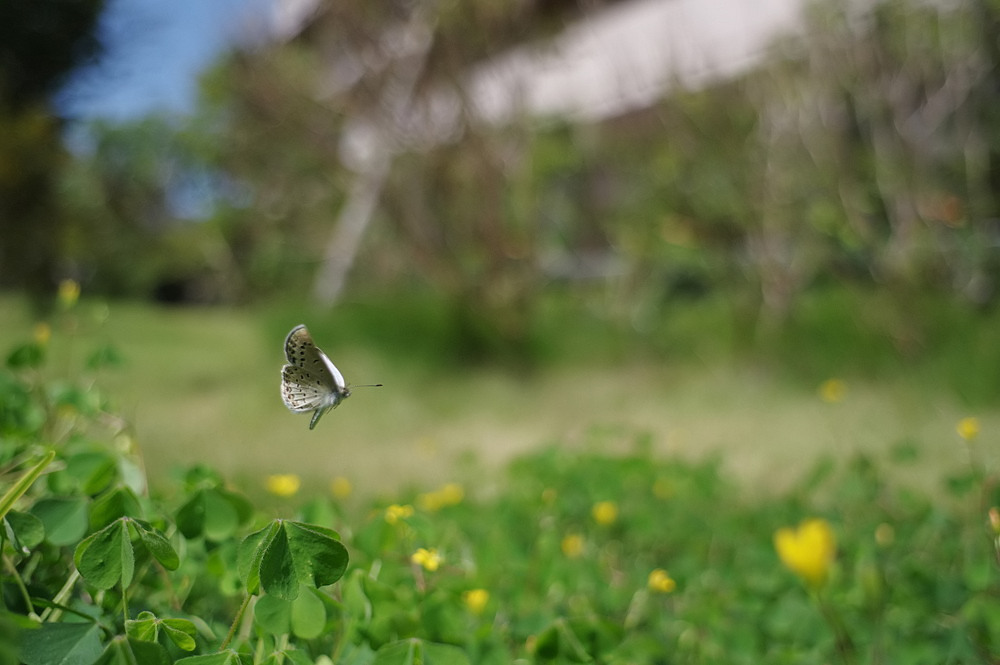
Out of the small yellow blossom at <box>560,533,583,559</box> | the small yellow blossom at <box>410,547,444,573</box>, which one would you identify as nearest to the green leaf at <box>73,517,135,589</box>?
the small yellow blossom at <box>410,547,444,573</box>

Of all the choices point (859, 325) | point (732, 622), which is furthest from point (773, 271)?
point (732, 622)

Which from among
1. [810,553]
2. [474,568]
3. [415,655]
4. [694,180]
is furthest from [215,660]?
[694,180]

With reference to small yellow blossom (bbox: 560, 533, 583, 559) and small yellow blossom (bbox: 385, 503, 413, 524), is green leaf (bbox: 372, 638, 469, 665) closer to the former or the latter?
small yellow blossom (bbox: 385, 503, 413, 524)

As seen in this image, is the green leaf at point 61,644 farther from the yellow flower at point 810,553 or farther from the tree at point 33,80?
the tree at point 33,80

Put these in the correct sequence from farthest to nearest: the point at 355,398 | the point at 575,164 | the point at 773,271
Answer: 1. the point at 575,164
2. the point at 773,271
3. the point at 355,398

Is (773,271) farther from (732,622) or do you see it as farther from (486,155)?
(732,622)

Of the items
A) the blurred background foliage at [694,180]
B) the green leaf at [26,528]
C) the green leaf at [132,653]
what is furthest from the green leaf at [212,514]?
the blurred background foliage at [694,180]
